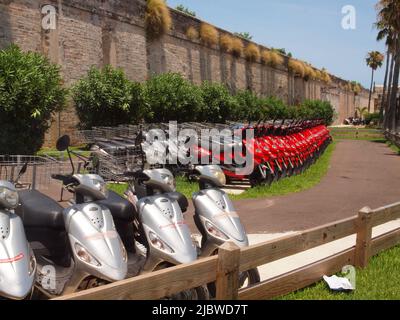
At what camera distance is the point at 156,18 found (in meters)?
23.0

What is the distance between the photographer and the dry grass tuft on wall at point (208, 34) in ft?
91.1

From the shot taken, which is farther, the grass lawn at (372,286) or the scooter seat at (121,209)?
the grass lawn at (372,286)

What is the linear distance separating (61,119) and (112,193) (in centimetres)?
1373

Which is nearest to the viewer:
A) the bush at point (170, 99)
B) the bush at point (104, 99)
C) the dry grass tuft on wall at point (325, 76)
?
the bush at point (104, 99)

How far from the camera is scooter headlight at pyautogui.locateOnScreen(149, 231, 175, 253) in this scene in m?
3.60

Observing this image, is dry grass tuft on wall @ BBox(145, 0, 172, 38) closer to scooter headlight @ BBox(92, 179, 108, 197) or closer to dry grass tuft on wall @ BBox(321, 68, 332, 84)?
scooter headlight @ BBox(92, 179, 108, 197)

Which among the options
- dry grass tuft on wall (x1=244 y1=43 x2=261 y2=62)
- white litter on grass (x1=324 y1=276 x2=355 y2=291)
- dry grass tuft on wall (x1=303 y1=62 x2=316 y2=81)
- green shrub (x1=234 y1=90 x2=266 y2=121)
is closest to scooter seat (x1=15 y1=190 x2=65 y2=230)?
white litter on grass (x1=324 y1=276 x2=355 y2=291)

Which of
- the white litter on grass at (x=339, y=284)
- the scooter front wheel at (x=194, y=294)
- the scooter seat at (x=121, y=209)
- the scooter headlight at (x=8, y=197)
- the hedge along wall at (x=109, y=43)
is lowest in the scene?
the white litter on grass at (x=339, y=284)

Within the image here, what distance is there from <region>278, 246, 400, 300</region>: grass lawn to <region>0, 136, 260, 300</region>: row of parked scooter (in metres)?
0.53

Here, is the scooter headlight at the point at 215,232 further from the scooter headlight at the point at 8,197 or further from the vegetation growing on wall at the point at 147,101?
the vegetation growing on wall at the point at 147,101

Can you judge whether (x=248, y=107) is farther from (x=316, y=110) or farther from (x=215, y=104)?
(x=316, y=110)

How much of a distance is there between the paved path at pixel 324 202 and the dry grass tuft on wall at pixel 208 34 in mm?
15971

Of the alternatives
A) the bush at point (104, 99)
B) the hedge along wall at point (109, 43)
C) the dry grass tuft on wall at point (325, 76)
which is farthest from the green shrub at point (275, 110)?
the dry grass tuft on wall at point (325, 76)

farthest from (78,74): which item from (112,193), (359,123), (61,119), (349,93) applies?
(349,93)
